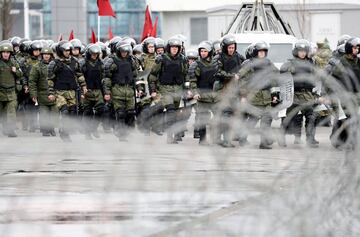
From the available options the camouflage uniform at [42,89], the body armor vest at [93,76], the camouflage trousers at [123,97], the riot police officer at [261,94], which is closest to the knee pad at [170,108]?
the camouflage trousers at [123,97]

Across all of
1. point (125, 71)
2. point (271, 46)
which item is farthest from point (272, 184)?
point (271, 46)

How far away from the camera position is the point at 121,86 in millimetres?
18984

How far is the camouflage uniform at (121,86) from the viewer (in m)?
18.9

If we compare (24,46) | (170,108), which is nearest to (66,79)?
(170,108)

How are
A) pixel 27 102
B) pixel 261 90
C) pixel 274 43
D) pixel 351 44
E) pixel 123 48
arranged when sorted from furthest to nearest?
pixel 27 102, pixel 274 43, pixel 123 48, pixel 351 44, pixel 261 90

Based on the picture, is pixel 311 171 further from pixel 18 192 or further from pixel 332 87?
pixel 18 192

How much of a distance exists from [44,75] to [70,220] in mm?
11419

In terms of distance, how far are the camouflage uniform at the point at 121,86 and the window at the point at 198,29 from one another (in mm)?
32410

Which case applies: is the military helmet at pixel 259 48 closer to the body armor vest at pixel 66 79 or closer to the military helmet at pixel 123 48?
the military helmet at pixel 123 48

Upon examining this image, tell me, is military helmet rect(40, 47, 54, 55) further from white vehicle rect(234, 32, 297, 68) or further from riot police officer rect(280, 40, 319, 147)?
riot police officer rect(280, 40, 319, 147)

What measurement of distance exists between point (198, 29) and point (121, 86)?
109ft

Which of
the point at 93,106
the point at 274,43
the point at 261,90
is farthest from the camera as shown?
the point at 274,43

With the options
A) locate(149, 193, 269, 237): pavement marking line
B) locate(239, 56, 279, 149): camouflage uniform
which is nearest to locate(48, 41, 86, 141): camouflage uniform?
locate(239, 56, 279, 149): camouflage uniform

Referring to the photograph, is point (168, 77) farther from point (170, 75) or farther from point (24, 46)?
point (24, 46)
